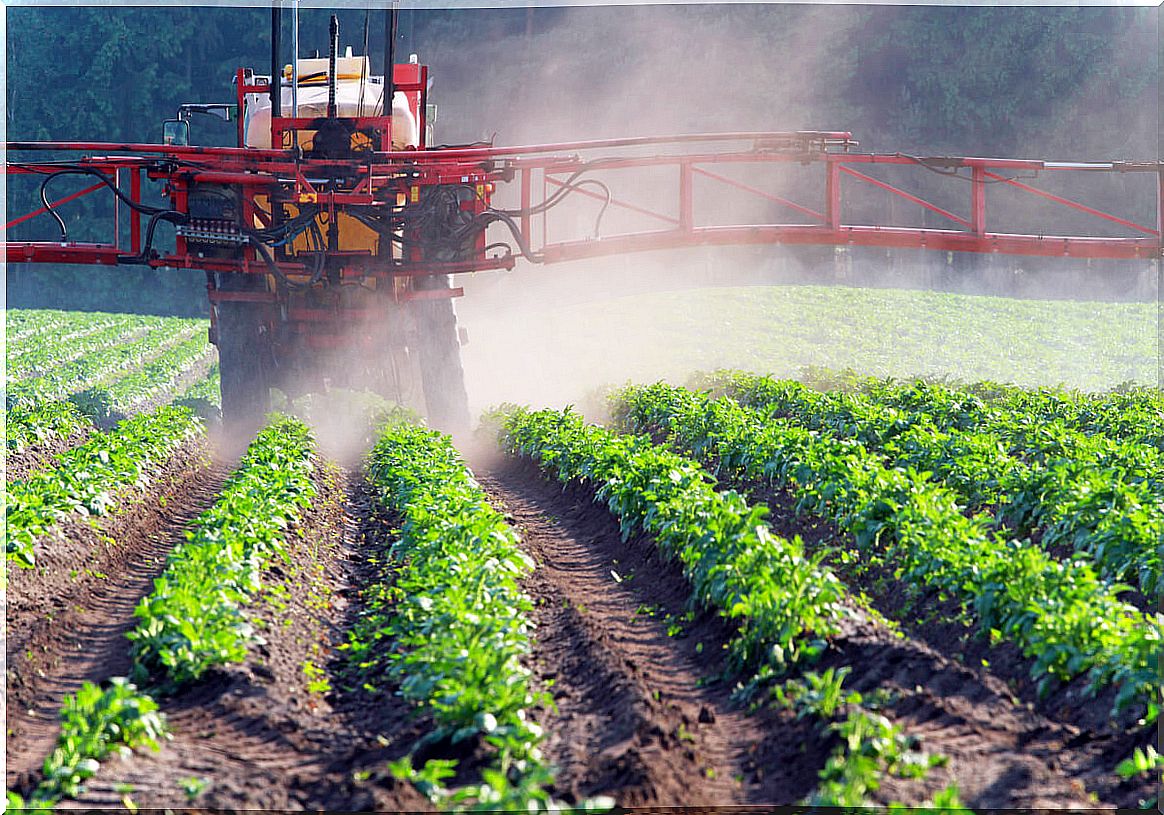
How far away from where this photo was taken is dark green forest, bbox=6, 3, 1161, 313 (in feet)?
162

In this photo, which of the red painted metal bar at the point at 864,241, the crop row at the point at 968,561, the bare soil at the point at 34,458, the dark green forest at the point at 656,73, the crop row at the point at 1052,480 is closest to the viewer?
the crop row at the point at 968,561

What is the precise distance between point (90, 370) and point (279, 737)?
20.1 m

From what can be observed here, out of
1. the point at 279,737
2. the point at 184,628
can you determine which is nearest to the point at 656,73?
the point at 184,628

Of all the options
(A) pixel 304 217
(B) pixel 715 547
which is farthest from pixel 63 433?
(B) pixel 715 547

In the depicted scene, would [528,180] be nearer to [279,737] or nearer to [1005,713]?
[279,737]

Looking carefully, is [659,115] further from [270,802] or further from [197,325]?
[270,802]

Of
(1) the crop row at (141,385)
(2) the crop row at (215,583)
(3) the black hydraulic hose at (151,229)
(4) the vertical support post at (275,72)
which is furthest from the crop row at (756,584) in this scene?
(1) the crop row at (141,385)

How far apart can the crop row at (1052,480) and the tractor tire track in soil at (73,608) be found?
539 centimetres

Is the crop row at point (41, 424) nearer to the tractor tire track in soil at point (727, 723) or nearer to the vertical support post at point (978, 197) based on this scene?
the tractor tire track in soil at point (727, 723)

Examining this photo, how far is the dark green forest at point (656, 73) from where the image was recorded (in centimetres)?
4928

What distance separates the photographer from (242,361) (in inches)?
579

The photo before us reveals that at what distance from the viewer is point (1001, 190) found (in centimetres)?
4578

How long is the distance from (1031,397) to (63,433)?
10.8 m

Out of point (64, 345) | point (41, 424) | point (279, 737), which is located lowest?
point (279, 737)
